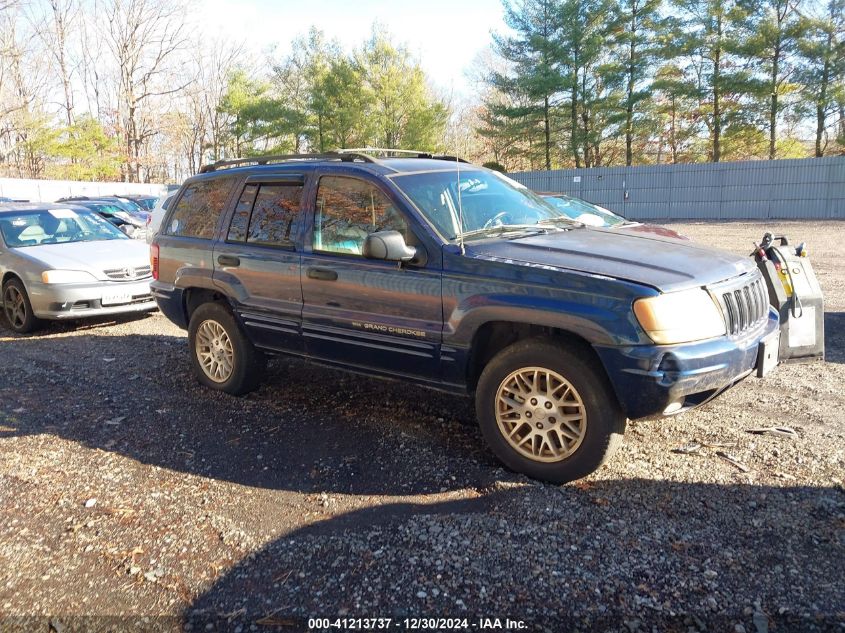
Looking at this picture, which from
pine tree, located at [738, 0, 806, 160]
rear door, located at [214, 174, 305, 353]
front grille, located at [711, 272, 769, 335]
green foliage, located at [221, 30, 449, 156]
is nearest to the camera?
front grille, located at [711, 272, 769, 335]

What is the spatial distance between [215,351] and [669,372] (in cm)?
376

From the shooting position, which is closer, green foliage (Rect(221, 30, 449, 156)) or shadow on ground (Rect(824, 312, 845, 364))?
shadow on ground (Rect(824, 312, 845, 364))

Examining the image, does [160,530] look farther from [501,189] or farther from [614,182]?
[614,182]

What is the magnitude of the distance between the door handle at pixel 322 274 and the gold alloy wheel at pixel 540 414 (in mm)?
1460

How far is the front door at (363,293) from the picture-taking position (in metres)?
4.20

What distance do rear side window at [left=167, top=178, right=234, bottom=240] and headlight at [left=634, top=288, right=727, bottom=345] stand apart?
3.64 m

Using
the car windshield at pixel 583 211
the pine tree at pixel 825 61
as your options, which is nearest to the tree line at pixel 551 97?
the pine tree at pixel 825 61

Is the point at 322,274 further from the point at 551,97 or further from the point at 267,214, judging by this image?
the point at 551,97

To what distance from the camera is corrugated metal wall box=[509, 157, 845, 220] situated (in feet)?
78.4

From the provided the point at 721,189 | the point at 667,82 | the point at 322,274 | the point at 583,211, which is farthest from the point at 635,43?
the point at 322,274

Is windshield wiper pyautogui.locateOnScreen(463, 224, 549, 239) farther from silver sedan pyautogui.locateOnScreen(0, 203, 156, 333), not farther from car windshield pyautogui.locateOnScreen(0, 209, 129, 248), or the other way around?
car windshield pyautogui.locateOnScreen(0, 209, 129, 248)

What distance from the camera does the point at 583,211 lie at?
33.0 ft

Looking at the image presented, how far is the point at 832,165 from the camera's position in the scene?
2353 cm

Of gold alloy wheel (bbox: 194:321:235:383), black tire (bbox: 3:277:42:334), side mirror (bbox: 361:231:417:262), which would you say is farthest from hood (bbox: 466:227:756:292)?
black tire (bbox: 3:277:42:334)
